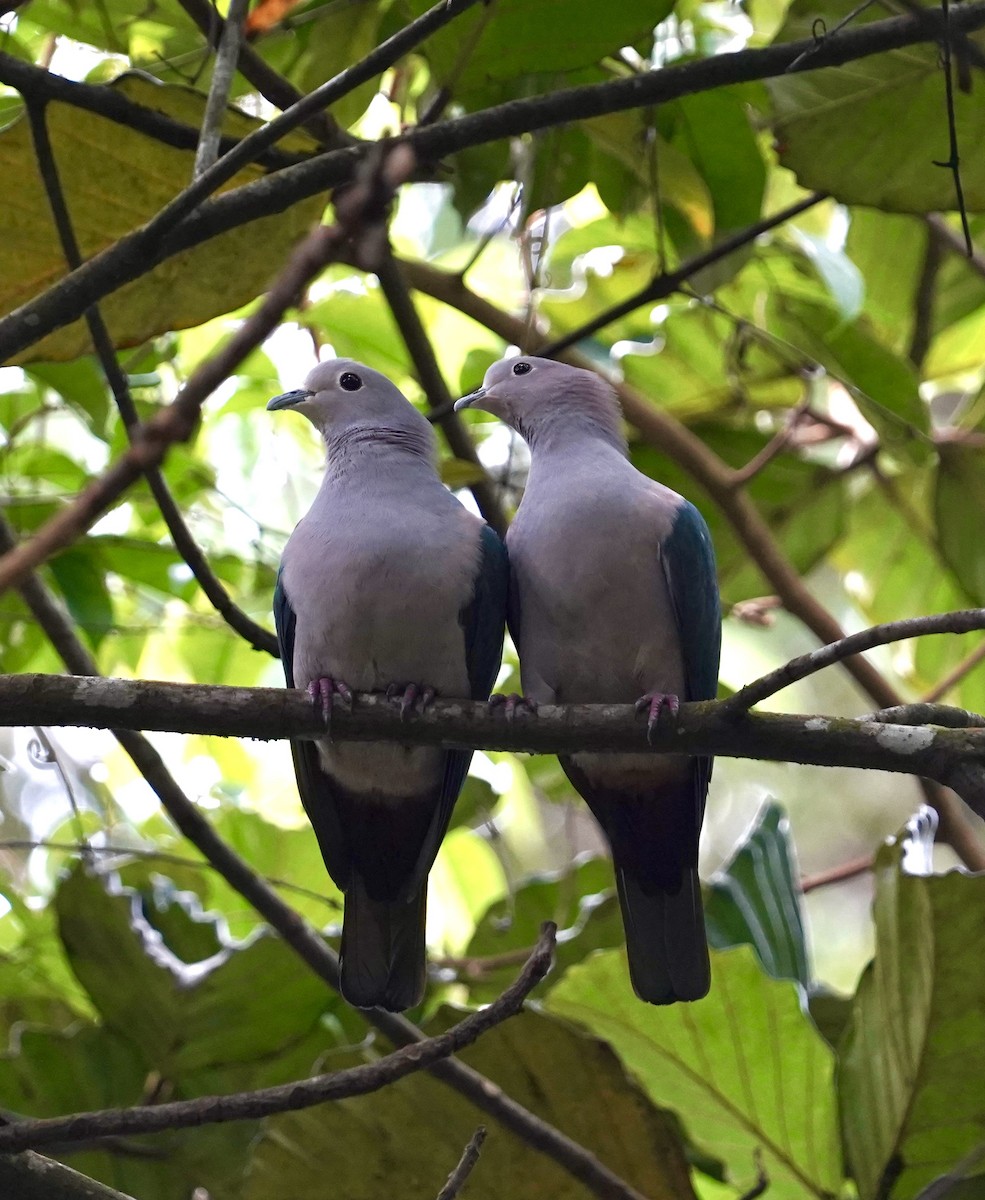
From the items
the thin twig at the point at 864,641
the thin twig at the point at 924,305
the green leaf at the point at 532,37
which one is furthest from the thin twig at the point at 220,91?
the thin twig at the point at 924,305

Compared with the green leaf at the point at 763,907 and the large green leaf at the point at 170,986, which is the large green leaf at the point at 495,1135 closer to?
the large green leaf at the point at 170,986

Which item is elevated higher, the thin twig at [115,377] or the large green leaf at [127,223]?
the large green leaf at [127,223]

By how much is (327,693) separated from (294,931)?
0.90m

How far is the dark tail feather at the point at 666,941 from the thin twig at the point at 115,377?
112cm

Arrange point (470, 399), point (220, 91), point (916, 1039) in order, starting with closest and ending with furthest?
1. point (220, 91)
2. point (916, 1039)
3. point (470, 399)

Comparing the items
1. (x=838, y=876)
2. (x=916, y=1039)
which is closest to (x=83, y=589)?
(x=838, y=876)

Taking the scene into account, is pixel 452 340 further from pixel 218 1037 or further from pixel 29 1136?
pixel 29 1136

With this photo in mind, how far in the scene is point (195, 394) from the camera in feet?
2.74

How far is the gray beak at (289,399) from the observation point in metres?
3.85

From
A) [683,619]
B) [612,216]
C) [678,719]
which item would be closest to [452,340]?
[612,216]

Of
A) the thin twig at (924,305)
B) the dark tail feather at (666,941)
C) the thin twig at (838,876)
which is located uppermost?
the thin twig at (924,305)

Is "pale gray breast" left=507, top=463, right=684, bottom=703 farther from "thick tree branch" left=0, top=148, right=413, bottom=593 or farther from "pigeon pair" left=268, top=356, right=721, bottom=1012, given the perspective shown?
"thick tree branch" left=0, top=148, right=413, bottom=593

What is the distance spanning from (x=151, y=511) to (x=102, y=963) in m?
1.55

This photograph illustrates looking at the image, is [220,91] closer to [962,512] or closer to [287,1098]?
[287,1098]
